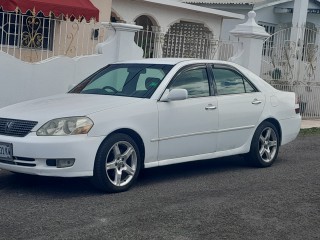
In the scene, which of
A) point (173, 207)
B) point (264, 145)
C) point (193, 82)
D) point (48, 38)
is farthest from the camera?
point (48, 38)

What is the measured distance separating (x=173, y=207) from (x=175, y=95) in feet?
5.45

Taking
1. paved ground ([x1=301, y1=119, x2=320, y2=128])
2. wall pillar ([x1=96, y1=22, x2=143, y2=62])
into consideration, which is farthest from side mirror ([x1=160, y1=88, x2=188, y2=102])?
paved ground ([x1=301, y1=119, x2=320, y2=128])

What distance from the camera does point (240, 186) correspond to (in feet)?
27.4

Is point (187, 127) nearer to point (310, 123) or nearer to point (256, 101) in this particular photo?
point (256, 101)

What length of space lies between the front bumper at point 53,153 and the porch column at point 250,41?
814cm

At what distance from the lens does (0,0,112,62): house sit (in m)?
13.2

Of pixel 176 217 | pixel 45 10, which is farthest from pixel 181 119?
pixel 45 10

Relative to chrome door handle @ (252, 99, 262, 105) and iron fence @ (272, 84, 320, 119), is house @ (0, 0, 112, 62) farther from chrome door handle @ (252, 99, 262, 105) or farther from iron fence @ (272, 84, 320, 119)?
iron fence @ (272, 84, 320, 119)

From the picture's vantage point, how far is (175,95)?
8.21 m

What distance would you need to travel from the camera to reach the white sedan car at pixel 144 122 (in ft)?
24.2

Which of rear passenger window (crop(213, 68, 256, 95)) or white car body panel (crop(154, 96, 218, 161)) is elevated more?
rear passenger window (crop(213, 68, 256, 95))

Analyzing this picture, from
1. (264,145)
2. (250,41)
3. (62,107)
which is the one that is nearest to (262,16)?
(250,41)

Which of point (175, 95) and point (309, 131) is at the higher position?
point (175, 95)

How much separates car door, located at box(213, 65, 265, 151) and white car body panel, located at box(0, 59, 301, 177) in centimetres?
1
